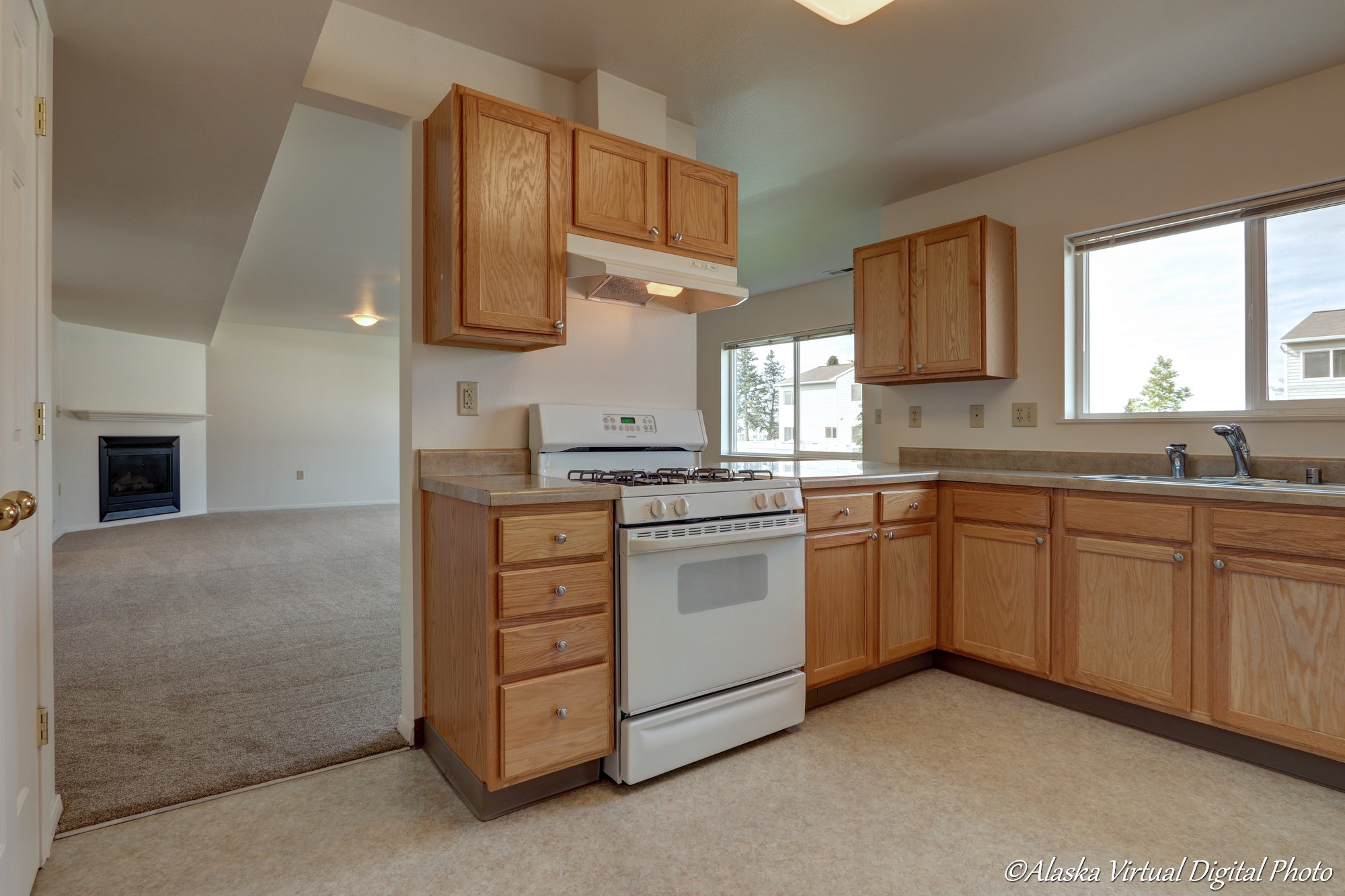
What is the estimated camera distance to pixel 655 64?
2490 millimetres

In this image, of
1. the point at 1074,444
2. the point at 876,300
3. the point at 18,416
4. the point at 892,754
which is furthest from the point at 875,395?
the point at 18,416

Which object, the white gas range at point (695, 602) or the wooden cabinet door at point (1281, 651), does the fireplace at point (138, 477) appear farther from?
the wooden cabinet door at point (1281, 651)

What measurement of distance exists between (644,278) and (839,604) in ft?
4.67

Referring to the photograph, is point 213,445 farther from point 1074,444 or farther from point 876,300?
point 1074,444

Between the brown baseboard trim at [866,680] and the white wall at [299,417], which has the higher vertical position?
the white wall at [299,417]

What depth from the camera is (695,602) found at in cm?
211

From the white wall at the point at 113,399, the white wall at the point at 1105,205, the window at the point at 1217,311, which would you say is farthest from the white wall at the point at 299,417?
the window at the point at 1217,311

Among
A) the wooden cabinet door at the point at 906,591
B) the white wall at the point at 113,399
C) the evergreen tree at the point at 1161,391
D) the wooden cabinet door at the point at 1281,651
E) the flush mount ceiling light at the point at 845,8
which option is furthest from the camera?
the white wall at the point at 113,399

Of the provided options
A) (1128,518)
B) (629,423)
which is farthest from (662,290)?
(1128,518)

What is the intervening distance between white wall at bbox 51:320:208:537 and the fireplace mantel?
6 centimetres

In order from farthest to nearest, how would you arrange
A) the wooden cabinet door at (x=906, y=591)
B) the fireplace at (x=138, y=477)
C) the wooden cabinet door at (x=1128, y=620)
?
the fireplace at (x=138, y=477), the wooden cabinet door at (x=906, y=591), the wooden cabinet door at (x=1128, y=620)

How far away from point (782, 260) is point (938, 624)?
3.26 m

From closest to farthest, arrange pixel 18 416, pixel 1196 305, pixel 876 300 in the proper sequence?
pixel 18 416 → pixel 1196 305 → pixel 876 300

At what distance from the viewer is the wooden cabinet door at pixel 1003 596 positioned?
2.64 m
